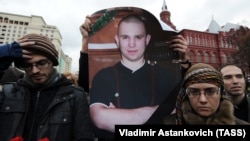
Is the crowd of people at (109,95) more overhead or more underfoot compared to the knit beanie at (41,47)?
more underfoot

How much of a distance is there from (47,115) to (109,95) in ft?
1.22

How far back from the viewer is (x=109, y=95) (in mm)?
1403

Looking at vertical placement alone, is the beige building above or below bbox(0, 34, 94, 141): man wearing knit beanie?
above

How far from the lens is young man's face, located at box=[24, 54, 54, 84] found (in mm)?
1284

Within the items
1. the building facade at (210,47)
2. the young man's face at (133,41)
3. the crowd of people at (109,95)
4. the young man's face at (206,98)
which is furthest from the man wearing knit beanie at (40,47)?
the building facade at (210,47)

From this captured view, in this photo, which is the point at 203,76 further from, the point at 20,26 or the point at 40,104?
the point at 20,26

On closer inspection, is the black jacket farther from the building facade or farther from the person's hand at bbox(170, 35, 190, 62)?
the building facade

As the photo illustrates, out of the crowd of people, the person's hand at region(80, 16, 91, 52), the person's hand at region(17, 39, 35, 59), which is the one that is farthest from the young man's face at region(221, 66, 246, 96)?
the person's hand at region(17, 39, 35, 59)

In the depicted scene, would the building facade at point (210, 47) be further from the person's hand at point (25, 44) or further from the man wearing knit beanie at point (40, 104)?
the person's hand at point (25, 44)

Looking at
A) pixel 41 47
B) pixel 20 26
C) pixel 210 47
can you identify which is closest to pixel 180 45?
pixel 41 47

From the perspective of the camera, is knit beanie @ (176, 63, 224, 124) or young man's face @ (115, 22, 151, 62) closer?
knit beanie @ (176, 63, 224, 124)

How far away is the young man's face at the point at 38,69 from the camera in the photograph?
1284mm

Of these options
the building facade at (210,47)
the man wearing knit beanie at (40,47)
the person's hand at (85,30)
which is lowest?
the man wearing knit beanie at (40,47)

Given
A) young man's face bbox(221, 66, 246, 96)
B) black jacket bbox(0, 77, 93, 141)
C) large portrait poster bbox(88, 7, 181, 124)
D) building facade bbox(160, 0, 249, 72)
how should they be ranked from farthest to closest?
building facade bbox(160, 0, 249, 72), young man's face bbox(221, 66, 246, 96), large portrait poster bbox(88, 7, 181, 124), black jacket bbox(0, 77, 93, 141)
